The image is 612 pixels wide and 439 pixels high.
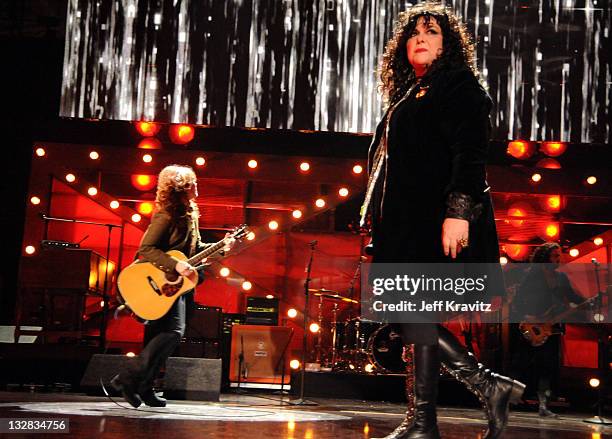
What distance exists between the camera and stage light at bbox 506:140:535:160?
27.8 feet

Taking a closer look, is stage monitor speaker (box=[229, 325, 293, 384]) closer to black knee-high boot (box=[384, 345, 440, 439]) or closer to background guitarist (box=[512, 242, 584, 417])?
background guitarist (box=[512, 242, 584, 417])

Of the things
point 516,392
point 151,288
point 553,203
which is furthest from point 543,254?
point 516,392

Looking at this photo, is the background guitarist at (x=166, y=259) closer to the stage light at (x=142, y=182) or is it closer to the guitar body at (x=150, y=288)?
the guitar body at (x=150, y=288)

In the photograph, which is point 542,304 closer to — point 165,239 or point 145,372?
point 165,239

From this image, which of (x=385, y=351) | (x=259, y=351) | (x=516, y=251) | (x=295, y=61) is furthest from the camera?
(x=516, y=251)

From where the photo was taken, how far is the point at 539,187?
8.56m

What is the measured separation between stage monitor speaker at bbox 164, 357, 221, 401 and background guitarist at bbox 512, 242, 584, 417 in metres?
2.76

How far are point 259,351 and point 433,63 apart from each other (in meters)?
5.63

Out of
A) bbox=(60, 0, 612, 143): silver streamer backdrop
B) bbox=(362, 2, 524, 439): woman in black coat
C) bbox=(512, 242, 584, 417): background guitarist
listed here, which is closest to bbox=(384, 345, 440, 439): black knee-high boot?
bbox=(362, 2, 524, 439): woman in black coat

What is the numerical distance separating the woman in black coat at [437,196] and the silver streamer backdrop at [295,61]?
14.8 feet

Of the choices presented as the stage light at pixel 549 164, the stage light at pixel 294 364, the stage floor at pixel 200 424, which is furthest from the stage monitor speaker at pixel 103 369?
the stage light at pixel 549 164

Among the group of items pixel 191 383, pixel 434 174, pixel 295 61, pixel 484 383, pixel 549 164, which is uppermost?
pixel 295 61

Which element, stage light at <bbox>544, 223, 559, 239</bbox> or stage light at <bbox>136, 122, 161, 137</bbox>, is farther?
stage light at <bbox>544, 223, 559, 239</bbox>

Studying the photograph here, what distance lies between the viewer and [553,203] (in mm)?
8844
